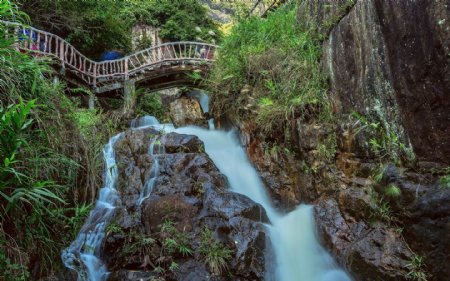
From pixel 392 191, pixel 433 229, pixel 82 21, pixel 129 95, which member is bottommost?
pixel 433 229

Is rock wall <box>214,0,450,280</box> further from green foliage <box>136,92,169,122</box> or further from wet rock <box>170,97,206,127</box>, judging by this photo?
green foliage <box>136,92,169,122</box>

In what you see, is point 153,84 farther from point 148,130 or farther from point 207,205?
point 207,205

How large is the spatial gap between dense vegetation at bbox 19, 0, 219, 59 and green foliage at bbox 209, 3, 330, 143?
580 centimetres

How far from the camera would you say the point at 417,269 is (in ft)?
11.8

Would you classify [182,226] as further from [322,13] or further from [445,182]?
[322,13]

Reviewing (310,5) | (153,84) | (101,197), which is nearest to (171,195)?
(101,197)

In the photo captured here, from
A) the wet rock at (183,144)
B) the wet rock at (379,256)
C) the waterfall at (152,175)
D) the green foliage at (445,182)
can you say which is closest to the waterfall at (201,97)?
the wet rock at (183,144)

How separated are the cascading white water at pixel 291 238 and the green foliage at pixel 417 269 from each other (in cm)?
84

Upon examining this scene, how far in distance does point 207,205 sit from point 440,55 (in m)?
3.79

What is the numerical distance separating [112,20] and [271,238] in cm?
1319

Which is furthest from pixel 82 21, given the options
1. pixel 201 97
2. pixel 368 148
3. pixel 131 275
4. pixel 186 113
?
pixel 368 148

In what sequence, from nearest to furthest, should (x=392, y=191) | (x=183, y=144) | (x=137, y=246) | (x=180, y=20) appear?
(x=392, y=191), (x=137, y=246), (x=183, y=144), (x=180, y=20)

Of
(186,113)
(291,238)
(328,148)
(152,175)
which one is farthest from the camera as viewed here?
(186,113)

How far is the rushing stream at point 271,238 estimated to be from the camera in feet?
14.7
